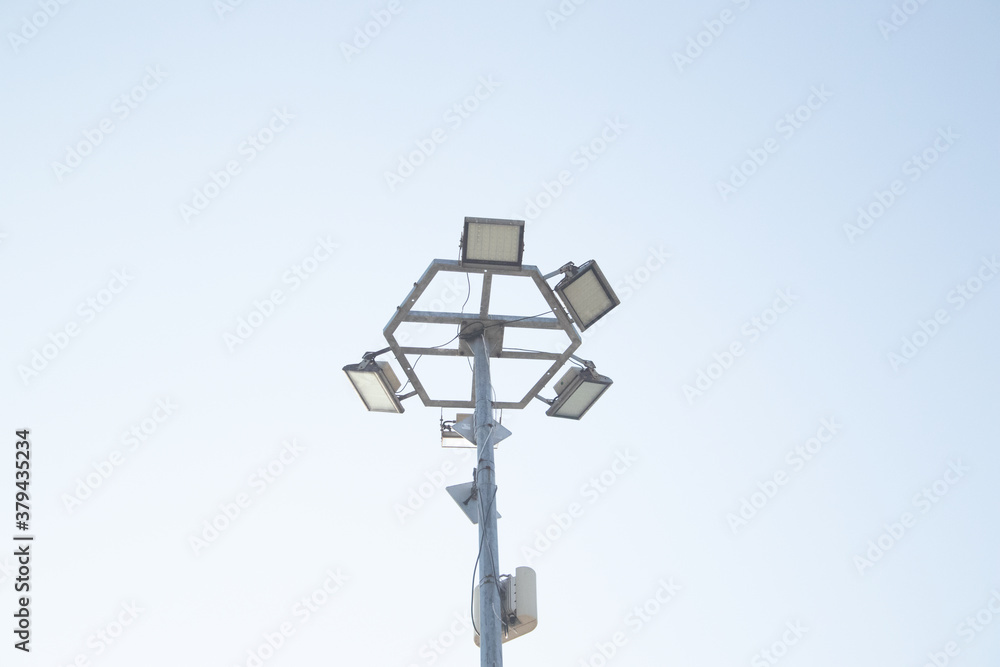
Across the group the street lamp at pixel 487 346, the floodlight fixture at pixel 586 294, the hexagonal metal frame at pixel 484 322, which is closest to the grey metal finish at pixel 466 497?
the street lamp at pixel 487 346

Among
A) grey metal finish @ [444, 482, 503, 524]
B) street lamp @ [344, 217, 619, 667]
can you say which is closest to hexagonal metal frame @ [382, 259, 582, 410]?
street lamp @ [344, 217, 619, 667]

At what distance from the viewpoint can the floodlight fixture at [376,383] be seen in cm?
577

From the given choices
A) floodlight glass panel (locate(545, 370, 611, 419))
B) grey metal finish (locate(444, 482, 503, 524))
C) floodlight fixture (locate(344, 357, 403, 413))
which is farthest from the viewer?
floodlight glass panel (locate(545, 370, 611, 419))

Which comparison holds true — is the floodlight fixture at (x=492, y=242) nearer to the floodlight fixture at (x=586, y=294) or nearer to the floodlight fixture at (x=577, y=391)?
the floodlight fixture at (x=586, y=294)

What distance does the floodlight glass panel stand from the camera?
5969 millimetres

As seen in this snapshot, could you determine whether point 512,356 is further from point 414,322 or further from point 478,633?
point 478,633

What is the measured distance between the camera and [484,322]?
229 inches

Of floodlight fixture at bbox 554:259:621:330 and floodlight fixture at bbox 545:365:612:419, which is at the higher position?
floodlight fixture at bbox 554:259:621:330

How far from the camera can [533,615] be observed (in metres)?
4.57

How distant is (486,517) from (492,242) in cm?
200

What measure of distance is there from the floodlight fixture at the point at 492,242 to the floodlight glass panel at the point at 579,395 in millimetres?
1094

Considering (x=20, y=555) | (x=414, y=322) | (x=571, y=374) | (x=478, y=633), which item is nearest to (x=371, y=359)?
(x=414, y=322)

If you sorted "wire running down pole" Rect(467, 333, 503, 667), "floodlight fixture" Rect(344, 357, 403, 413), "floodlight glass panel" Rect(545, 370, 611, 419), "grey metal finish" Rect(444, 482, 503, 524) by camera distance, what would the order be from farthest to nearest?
"floodlight glass panel" Rect(545, 370, 611, 419) < "floodlight fixture" Rect(344, 357, 403, 413) < "grey metal finish" Rect(444, 482, 503, 524) < "wire running down pole" Rect(467, 333, 503, 667)

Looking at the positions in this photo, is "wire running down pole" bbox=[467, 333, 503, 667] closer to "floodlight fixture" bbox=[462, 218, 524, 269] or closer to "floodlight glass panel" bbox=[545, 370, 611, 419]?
"floodlight fixture" bbox=[462, 218, 524, 269]
